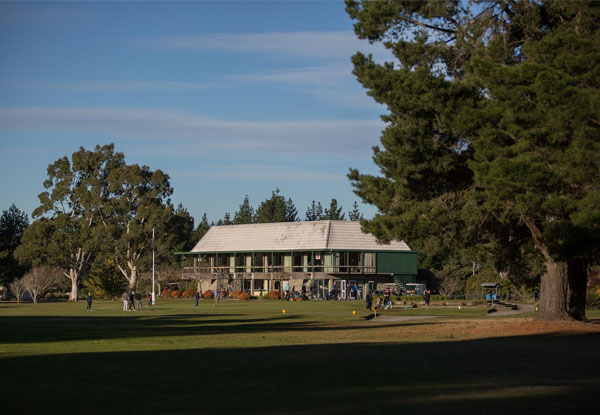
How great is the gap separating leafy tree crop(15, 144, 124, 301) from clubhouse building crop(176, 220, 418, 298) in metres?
13.0

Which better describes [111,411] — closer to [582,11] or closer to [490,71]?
[490,71]

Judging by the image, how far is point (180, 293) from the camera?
89.1 m

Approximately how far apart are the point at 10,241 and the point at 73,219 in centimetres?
2181

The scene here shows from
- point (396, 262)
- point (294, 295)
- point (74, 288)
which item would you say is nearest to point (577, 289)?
point (294, 295)

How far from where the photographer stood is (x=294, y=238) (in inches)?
3558

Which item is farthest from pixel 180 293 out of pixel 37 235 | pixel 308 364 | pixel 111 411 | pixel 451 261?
pixel 111 411

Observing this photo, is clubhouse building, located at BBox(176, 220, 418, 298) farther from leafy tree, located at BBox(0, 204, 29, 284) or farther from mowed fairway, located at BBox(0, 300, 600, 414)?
mowed fairway, located at BBox(0, 300, 600, 414)

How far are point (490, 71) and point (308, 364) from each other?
507 inches

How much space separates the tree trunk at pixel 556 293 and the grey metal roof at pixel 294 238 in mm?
51759

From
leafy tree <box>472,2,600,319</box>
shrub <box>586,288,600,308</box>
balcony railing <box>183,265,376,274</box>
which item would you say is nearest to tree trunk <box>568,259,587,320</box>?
leafy tree <box>472,2,600,319</box>

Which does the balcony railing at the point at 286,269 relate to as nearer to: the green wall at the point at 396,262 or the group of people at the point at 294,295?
the green wall at the point at 396,262

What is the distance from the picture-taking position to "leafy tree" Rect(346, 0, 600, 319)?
964 inches

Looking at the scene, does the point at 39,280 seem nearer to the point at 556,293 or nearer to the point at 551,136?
the point at 556,293

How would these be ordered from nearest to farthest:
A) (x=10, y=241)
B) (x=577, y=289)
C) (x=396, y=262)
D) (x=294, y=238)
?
(x=577, y=289) < (x=396, y=262) < (x=294, y=238) < (x=10, y=241)
